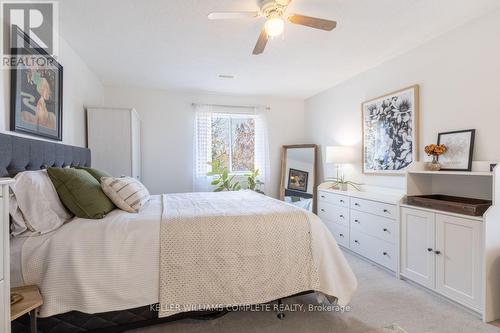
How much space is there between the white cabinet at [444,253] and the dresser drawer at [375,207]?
5.1 inches

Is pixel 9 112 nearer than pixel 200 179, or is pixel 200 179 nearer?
pixel 9 112

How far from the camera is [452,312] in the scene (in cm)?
195

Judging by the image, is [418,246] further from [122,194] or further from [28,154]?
[28,154]

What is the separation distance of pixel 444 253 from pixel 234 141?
344 centimetres

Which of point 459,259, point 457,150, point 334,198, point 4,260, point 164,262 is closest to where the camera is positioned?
point 4,260

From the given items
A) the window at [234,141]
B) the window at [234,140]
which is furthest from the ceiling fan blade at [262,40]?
the window at [234,141]

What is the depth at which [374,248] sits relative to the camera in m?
2.84

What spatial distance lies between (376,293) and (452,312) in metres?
0.53

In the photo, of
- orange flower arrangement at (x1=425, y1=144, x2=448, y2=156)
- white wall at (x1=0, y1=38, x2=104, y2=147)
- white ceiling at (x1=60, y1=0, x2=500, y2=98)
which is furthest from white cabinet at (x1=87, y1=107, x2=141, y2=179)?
orange flower arrangement at (x1=425, y1=144, x2=448, y2=156)

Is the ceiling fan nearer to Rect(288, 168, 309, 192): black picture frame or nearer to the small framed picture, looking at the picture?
the small framed picture

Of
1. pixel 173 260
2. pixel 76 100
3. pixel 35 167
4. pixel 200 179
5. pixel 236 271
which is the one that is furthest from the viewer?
pixel 200 179

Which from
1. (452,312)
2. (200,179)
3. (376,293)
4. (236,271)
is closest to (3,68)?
(236,271)

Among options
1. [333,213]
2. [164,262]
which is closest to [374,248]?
[333,213]

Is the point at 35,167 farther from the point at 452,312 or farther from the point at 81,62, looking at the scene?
the point at 452,312
